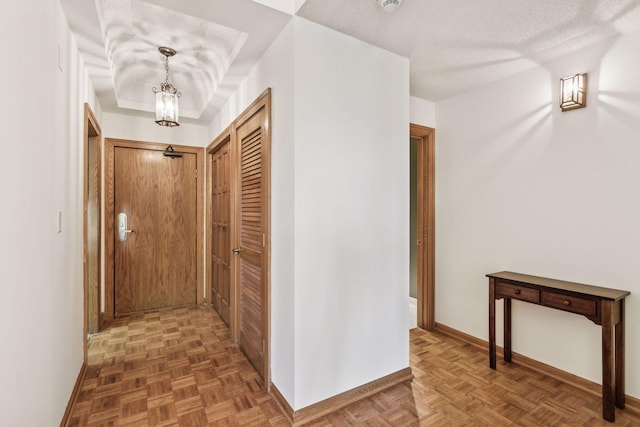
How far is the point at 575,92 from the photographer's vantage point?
87.0 inches

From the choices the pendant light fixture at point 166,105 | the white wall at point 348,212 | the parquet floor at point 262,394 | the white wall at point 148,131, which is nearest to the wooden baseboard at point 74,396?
the parquet floor at point 262,394

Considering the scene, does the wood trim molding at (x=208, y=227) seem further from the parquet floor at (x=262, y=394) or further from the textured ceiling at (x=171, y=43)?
the parquet floor at (x=262, y=394)

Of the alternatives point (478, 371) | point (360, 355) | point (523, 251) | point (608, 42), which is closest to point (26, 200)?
point (360, 355)

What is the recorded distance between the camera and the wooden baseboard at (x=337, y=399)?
73.0 inches

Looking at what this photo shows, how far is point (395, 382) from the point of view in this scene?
7.35ft

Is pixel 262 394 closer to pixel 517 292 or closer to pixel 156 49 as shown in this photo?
pixel 517 292

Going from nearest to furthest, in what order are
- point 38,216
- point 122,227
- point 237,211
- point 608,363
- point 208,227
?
point 38,216
point 608,363
point 237,211
point 122,227
point 208,227

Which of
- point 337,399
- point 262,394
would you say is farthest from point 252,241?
point 337,399

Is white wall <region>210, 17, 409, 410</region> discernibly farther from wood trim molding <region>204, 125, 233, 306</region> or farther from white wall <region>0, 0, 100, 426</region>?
wood trim molding <region>204, 125, 233, 306</region>

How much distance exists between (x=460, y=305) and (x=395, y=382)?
120cm

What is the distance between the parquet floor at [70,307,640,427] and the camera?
1.88m

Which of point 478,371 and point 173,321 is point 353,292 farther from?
point 173,321

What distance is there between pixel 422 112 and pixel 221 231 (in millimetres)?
2425

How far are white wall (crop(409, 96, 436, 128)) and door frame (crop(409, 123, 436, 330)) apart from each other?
84 millimetres
